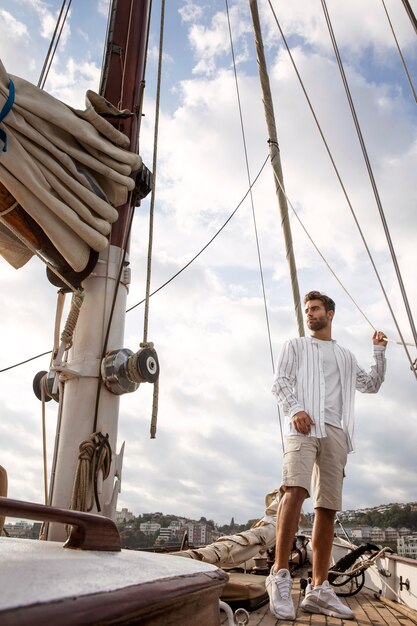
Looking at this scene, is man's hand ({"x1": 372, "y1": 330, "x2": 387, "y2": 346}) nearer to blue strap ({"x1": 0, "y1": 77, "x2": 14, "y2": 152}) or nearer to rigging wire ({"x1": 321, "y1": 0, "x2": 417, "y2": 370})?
rigging wire ({"x1": 321, "y1": 0, "x2": 417, "y2": 370})

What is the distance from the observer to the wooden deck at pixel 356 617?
2.38 m

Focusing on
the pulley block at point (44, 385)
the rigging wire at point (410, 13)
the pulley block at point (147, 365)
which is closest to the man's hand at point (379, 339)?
the pulley block at point (147, 365)

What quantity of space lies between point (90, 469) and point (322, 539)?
130cm

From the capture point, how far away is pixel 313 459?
2.75 metres

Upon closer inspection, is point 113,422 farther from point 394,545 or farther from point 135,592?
point 394,545

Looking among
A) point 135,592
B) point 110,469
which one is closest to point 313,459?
point 110,469

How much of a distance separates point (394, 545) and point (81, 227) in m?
3.43

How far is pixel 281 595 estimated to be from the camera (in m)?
2.50

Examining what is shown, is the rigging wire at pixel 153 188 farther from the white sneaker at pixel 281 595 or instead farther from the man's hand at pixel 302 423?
the white sneaker at pixel 281 595

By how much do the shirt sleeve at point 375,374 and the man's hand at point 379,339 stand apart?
25 millimetres

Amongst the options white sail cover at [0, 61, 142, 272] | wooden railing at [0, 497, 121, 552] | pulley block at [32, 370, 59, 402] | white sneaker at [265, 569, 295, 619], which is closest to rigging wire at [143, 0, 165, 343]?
white sail cover at [0, 61, 142, 272]

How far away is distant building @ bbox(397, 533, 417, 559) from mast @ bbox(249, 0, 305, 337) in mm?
1981

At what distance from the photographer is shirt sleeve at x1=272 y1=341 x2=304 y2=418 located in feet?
9.25

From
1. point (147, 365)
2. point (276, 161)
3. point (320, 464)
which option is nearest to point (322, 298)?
point (320, 464)
